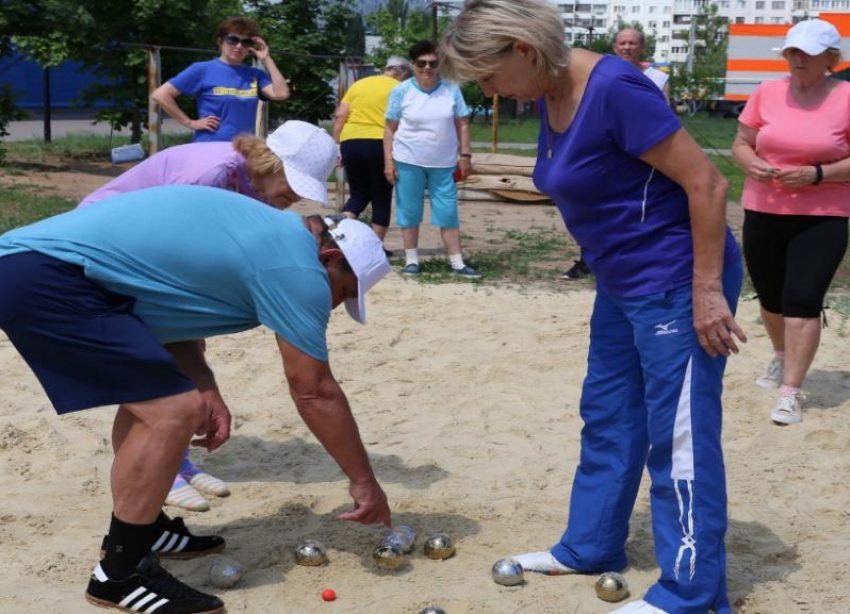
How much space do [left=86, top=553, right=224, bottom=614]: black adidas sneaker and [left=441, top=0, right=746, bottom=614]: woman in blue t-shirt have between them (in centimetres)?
134

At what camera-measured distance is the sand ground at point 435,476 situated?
3.75 m

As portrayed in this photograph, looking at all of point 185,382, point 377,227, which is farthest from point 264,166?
point 377,227

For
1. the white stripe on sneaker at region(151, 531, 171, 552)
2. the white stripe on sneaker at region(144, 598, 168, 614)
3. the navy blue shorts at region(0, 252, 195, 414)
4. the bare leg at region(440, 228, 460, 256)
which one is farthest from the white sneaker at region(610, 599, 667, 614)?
the bare leg at region(440, 228, 460, 256)

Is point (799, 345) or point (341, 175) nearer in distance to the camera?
point (799, 345)

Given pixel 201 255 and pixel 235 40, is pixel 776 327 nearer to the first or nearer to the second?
pixel 235 40

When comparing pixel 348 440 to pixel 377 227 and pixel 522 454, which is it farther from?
pixel 377 227

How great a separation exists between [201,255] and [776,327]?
3.87 m

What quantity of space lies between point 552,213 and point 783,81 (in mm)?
7566

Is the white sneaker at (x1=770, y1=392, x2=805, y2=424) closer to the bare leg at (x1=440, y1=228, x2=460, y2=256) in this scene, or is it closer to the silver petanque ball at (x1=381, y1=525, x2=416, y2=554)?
the silver petanque ball at (x1=381, y1=525, x2=416, y2=554)

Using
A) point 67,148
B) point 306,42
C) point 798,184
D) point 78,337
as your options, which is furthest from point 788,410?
point 306,42

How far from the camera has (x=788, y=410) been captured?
18.5ft

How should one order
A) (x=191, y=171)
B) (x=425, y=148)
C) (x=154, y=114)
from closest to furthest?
(x=191, y=171) → (x=425, y=148) → (x=154, y=114)

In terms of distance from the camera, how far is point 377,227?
942cm

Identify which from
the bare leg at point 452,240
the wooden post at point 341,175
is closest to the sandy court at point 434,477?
the bare leg at point 452,240
